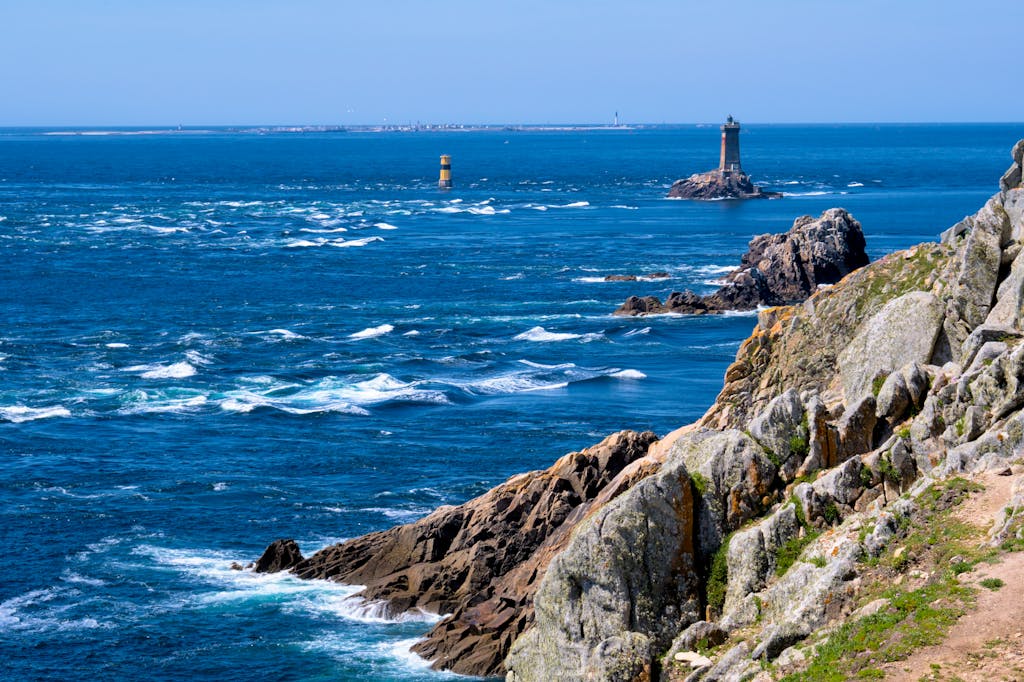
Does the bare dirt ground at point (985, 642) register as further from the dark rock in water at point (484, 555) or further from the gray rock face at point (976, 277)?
the dark rock in water at point (484, 555)

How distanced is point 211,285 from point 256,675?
8128 cm

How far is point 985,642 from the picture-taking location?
70.9 ft

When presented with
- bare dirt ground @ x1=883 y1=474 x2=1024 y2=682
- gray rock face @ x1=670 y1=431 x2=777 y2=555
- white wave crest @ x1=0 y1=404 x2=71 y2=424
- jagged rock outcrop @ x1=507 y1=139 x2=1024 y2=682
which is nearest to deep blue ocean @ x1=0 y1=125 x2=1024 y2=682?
white wave crest @ x1=0 y1=404 x2=71 y2=424

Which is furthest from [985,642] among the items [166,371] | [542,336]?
[542,336]

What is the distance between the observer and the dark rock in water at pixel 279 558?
A: 49.1 m

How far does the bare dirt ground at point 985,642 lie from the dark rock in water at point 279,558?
1201 inches

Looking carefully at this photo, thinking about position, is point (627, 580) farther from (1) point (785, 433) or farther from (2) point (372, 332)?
(2) point (372, 332)

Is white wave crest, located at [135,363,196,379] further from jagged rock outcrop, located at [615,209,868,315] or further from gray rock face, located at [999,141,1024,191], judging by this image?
gray rock face, located at [999,141,1024,191]

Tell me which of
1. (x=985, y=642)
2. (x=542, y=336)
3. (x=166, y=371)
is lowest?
(x=166, y=371)

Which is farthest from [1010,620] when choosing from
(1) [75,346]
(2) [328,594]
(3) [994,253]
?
(1) [75,346]

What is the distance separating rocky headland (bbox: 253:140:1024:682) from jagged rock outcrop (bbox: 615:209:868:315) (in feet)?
206

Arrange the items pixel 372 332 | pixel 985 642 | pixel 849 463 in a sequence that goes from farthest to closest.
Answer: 1. pixel 372 332
2. pixel 849 463
3. pixel 985 642

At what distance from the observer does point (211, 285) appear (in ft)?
388

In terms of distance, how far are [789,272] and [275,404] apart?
5010 cm
